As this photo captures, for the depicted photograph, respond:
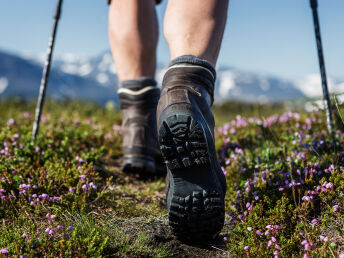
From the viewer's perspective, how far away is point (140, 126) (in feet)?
11.4

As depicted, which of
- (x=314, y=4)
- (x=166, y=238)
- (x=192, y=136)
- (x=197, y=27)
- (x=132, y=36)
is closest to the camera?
(x=192, y=136)

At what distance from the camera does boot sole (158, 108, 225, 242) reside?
6.54 feet

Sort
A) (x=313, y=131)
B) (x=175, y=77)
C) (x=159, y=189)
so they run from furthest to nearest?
1. (x=313, y=131)
2. (x=159, y=189)
3. (x=175, y=77)

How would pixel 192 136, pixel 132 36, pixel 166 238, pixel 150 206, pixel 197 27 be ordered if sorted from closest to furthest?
pixel 192 136, pixel 166 238, pixel 197 27, pixel 150 206, pixel 132 36

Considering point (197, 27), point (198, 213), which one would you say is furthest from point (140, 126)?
point (198, 213)

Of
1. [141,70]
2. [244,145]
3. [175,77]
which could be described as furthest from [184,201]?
[244,145]

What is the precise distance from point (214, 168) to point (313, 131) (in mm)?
2423

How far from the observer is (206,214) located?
6.51ft

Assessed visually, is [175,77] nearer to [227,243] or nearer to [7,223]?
[227,243]

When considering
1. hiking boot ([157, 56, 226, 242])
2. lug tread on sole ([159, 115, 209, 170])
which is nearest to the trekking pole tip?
hiking boot ([157, 56, 226, 242])

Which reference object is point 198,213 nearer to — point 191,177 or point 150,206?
point 191,177

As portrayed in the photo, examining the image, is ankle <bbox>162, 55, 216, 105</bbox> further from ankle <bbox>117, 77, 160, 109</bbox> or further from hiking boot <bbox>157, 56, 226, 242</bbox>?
ankle <bbox>117, 77, 160, 109</bbox>

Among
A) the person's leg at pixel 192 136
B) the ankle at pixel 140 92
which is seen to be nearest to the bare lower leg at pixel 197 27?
the person's leg at pixel 192 136

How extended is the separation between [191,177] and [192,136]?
263 mm
